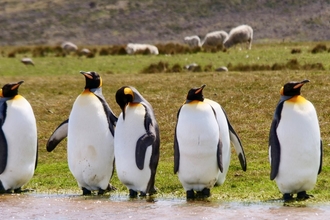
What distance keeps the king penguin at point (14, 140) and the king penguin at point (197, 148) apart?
2.14m

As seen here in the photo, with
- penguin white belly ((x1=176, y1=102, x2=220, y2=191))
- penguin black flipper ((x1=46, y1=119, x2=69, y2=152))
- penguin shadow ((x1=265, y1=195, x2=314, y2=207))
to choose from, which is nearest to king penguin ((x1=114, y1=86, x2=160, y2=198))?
penguin white belly ((x1=176, y1=102, x2=220, y2=191))

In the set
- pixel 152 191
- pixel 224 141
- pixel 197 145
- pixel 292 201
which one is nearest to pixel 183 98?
pixel 224 141

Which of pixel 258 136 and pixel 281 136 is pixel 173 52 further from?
pixel 281 136

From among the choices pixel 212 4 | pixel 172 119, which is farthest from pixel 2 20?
pixel 172 119

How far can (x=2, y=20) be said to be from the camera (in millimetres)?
69812

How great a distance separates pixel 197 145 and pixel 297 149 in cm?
118

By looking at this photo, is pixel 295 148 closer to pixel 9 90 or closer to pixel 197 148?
pixel 197 148

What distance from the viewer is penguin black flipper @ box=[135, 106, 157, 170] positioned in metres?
10.5

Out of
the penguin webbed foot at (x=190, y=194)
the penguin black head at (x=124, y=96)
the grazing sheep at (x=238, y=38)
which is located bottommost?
the penguin webbed foot at (x=190, y=194)

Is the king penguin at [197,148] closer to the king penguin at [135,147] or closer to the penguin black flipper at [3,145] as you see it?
the king penguin at [135,147]

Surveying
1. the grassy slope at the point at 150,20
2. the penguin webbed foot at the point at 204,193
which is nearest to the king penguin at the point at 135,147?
the penguin webbed foot at the point at 204,193

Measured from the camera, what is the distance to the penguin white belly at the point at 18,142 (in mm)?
11219

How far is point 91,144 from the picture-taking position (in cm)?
1098

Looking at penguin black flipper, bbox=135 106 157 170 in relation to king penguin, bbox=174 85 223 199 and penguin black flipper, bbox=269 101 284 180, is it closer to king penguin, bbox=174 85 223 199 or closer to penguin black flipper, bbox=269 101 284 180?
king penguin, bbox=174 85 223 199
